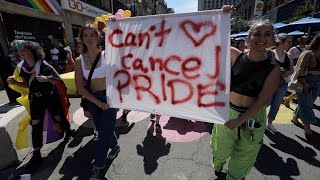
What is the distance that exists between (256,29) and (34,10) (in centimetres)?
1273

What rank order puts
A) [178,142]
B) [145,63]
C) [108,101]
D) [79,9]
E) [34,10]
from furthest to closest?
[79,9] → [34,10] → [178,142] → [108,101] → [145,63]

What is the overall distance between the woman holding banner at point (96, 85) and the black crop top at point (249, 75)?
54.5 inches

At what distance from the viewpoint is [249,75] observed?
195 centimetres

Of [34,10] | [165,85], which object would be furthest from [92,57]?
[34,10]

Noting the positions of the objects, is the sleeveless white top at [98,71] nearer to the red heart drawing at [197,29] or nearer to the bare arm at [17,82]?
the red heart drawing at [197,29]

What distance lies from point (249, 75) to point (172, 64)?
70 cm

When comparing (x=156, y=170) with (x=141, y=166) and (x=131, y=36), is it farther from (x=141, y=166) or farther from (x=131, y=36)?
(x=131, y=36)

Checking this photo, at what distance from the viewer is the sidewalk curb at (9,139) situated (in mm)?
2942

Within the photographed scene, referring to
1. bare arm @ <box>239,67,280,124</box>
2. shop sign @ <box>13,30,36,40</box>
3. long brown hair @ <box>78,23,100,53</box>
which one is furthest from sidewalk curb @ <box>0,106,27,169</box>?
shop sign @ <box>13,30,36,40</box>

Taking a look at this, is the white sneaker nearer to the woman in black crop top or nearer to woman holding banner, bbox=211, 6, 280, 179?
the woman in black crop top

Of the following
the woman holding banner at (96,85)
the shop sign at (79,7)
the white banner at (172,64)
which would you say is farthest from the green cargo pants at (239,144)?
the shop sign at (79,7)

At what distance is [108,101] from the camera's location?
2480mm

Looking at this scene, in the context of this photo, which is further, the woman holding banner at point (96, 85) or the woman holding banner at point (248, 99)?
the woman holding banner at point (96, 85)

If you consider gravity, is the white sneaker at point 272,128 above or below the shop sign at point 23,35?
below
